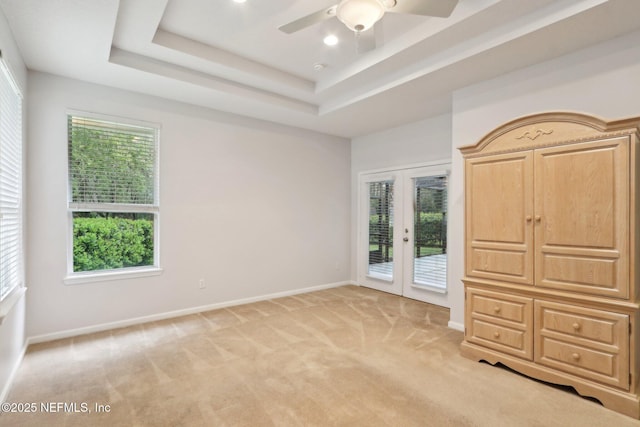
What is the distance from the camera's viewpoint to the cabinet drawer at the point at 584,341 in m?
2.19

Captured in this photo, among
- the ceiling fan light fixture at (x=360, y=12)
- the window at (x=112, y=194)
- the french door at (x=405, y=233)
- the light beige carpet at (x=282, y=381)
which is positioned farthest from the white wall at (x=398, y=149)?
the window at (x=112, y=194)

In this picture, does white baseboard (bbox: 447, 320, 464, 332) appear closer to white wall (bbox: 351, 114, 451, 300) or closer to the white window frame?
white wall (bbox: 351, 114, 451, 300)

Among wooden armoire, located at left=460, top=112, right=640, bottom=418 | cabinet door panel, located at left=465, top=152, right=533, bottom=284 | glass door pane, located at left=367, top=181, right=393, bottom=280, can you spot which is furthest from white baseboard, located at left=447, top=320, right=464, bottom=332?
glass door pane, located at left=367, top=181, right=393, bottom=280

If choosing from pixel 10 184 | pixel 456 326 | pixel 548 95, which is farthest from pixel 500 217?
pixel 10 184

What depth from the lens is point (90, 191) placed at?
3553 mm

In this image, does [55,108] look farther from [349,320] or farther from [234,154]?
[349,320]

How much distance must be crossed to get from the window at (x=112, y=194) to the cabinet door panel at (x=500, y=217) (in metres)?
3.50

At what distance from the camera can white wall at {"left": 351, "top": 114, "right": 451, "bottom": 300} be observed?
455 centimetres

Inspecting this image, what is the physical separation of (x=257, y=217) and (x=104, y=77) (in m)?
2.42

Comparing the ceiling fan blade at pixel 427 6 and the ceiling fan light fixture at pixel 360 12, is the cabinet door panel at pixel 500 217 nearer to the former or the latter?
the ceiling fan blade at pixel 427 6

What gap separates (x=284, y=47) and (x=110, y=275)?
307 cm

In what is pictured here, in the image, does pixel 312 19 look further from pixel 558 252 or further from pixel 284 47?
pixel 558 252

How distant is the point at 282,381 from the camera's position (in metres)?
2.53

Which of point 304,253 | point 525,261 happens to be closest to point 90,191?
point 304,253
